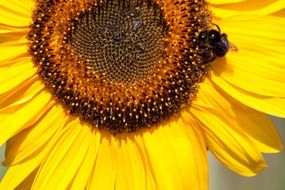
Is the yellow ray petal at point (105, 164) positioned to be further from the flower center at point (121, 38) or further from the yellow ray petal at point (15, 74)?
the yellow ray petal at point (15, 74)

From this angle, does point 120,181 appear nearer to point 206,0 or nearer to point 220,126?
point 220,126

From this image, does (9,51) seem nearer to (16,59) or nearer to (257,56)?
(16,59)

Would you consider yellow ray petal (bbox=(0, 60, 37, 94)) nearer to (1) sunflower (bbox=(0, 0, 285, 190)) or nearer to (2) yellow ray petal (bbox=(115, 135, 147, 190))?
(1) sunflower (bbox=(0, 0, 285, 190))

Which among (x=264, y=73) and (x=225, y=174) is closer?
(x=264, y=73)

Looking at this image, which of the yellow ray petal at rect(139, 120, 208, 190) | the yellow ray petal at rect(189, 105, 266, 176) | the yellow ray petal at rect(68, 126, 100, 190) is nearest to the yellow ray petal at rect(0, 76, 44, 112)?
the yellow ray petal at rect(68, 126, 100, 190)

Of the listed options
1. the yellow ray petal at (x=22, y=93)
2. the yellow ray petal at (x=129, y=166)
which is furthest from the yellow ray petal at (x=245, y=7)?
the yellow ray petal at (x=22, y=93)

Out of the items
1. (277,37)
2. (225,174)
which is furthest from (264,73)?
(225,174)

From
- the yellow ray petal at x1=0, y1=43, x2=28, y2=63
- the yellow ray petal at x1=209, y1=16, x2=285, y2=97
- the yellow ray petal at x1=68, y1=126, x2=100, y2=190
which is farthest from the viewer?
the yellow ray petal at x1=68, y1=126, x2=100, y2=190

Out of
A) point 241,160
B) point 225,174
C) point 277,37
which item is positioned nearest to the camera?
point 277,37
